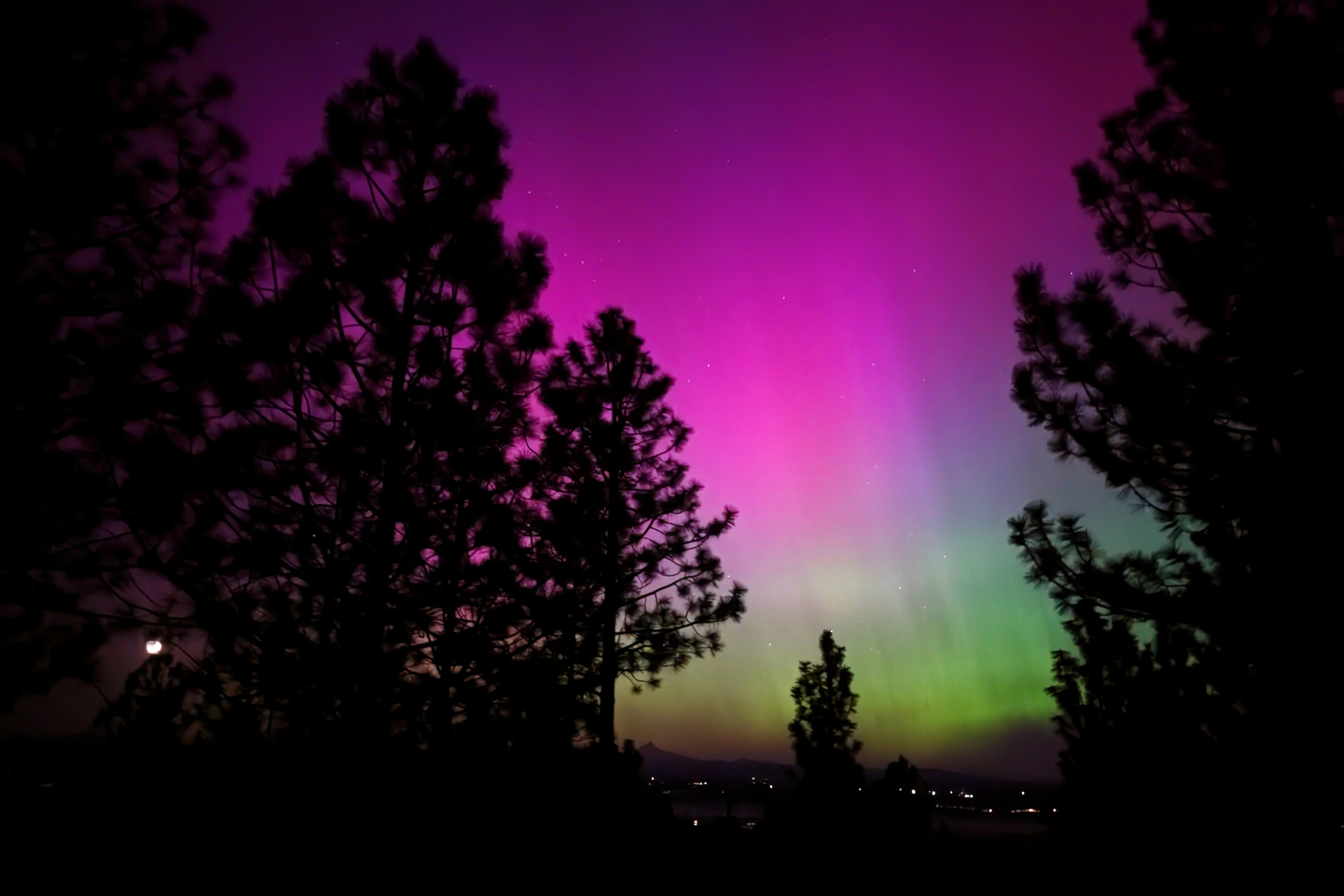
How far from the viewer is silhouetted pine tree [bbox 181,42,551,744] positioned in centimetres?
587

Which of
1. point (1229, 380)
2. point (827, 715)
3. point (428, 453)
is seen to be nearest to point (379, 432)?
point (428, 453)

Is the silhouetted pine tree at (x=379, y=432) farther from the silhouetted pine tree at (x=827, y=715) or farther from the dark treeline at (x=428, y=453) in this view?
the silhouetted pine tree at (x=827, y=715)

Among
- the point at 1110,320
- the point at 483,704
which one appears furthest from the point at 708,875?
the point at 1110,320

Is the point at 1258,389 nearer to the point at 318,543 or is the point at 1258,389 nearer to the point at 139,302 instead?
the point at 318,543

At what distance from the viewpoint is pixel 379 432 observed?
6.39 m

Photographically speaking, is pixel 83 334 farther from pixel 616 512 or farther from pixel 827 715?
pixel 827 715

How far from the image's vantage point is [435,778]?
6598mm

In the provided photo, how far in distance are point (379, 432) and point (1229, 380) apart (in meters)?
7.97

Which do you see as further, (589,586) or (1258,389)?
(589,586)

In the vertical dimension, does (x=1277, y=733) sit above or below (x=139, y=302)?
below

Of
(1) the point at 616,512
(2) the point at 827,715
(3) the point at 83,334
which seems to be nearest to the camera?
(3) the point at 83,334

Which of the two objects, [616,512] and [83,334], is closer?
[83,334]

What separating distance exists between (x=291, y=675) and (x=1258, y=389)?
355 inches

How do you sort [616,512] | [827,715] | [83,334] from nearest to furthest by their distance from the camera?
[83,334] → [616,512] → [827,715]
